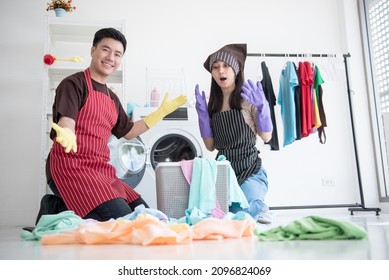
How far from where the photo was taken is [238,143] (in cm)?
251

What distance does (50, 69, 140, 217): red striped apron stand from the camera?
186 cm

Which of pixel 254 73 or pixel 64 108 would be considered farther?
pixel 254 73

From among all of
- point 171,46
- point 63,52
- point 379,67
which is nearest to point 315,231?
point 171,46

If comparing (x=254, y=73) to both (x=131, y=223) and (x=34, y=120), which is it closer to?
(x=34, y=120)

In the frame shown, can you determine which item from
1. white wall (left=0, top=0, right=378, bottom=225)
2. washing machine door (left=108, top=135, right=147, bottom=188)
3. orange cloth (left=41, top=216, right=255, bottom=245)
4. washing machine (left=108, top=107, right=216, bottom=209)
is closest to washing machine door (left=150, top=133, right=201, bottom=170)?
washing machine (left=108, top=107, right=216, bottom=209)

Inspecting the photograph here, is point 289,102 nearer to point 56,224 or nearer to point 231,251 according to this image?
point 56,224

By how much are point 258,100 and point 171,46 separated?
1.80m

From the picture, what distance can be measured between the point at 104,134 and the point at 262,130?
1.03m

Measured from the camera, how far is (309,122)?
343 centimetres

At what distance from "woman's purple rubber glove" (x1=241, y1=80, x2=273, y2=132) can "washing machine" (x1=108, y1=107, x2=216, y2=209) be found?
0.67 meters

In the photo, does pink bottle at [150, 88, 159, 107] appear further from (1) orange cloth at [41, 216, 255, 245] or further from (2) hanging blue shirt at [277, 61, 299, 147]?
(1) orange cloth at [41, 216, 255, 245]

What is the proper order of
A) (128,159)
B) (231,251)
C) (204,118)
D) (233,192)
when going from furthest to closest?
(128,159)
(204,118)
(233,192)
(231,251)
